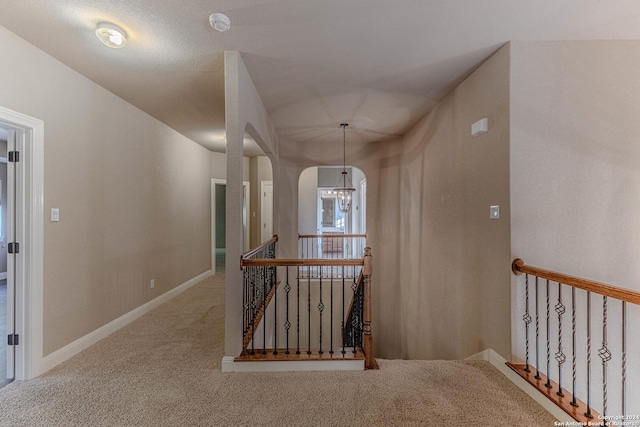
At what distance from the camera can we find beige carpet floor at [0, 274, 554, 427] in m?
1.90

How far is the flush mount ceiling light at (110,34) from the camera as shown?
2148 mm

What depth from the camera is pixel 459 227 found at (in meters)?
3.19

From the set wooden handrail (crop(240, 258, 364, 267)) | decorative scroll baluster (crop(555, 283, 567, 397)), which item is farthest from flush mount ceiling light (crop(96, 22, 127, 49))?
decorative scroll baluster (crop(555, 283, 567, 397))

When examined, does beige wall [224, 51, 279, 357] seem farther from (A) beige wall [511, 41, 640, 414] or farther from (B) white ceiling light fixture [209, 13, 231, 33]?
(A) beige wall [511, 41, 640, 414]

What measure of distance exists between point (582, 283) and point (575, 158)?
108 cm

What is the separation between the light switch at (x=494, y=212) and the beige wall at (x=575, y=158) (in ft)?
0.50

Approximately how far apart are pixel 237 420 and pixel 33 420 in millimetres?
1272

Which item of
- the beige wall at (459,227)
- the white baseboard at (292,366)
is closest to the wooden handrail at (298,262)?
the white baseboard at (292,366)

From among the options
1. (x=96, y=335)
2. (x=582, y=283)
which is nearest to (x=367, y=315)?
(x=582, y=283)

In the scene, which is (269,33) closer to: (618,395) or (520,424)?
(520,424)

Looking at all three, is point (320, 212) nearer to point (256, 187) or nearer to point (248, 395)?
point (256, 187)

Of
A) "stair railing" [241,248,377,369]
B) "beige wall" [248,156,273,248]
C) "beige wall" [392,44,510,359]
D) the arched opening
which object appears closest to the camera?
"beige wall" [392,44,510,359]

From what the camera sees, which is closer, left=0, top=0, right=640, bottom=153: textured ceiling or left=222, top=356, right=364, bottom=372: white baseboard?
left=0, top=0, right=640, bottom=153: textured ceiling

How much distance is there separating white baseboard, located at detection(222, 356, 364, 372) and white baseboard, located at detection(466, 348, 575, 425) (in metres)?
1.11
